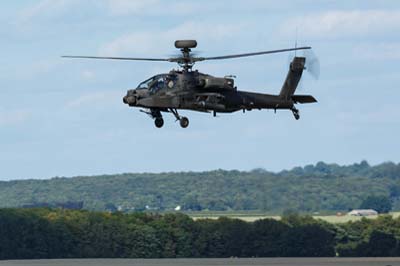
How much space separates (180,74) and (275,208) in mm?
42493

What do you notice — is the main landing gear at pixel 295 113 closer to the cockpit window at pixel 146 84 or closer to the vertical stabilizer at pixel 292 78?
the vertical stabilizer at pixel 292 78

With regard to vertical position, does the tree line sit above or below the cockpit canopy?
below

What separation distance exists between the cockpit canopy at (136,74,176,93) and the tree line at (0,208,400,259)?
5176cm

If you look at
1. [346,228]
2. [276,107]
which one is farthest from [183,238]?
[276,107]

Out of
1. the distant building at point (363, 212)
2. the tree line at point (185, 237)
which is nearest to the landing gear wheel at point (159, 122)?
the tree line at point (185, 237)

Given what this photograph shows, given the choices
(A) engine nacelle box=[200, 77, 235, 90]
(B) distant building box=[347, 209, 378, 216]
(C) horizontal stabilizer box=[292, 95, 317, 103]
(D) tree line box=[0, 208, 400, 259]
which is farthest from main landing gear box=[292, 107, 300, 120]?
(B) distant building box=[347, 209, 378, 216]

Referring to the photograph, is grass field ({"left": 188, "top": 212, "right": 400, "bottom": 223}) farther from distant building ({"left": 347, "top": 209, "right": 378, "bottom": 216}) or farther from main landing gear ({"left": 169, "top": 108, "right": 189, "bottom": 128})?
main landing gear ({"left": 169, "top": 108, "right": 189, "bottom": 128})

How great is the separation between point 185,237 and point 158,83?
2515 inches

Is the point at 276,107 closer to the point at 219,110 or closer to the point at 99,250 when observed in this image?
the point at 219,110

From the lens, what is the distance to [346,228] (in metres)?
149

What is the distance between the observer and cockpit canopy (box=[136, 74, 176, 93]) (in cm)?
8969

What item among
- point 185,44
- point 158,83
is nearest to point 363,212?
point 158,83

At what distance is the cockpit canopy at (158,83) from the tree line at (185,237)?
51.8 meters

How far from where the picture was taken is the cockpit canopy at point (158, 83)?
8969cm
